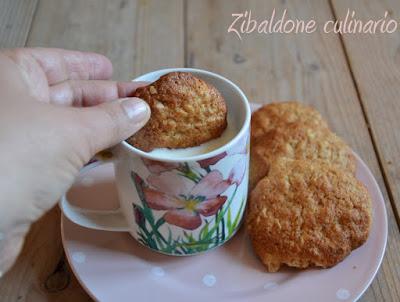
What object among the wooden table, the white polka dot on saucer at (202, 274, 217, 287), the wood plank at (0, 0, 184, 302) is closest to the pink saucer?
the white polka dot on saucer at (202, 274, 217, 287)

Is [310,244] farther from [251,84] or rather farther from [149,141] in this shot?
[251,84]

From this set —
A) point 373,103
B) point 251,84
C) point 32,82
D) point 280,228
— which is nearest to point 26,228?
point 32,82

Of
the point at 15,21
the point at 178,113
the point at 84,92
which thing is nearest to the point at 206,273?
the point at 178,113

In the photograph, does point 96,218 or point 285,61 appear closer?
point 96,218

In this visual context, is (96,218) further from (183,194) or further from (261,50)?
(261,50)

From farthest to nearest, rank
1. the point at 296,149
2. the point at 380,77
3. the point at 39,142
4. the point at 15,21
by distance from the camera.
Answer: the point at 15,21
the point at 380,77
the point at 296,149
the point at 39,142

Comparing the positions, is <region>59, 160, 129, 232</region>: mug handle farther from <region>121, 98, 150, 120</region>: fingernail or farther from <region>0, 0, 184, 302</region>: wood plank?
<region>0, 0, 184, 302</region>: wood plank

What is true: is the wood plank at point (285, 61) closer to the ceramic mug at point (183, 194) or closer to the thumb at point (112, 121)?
the ceramic mug at point (183, 194)
